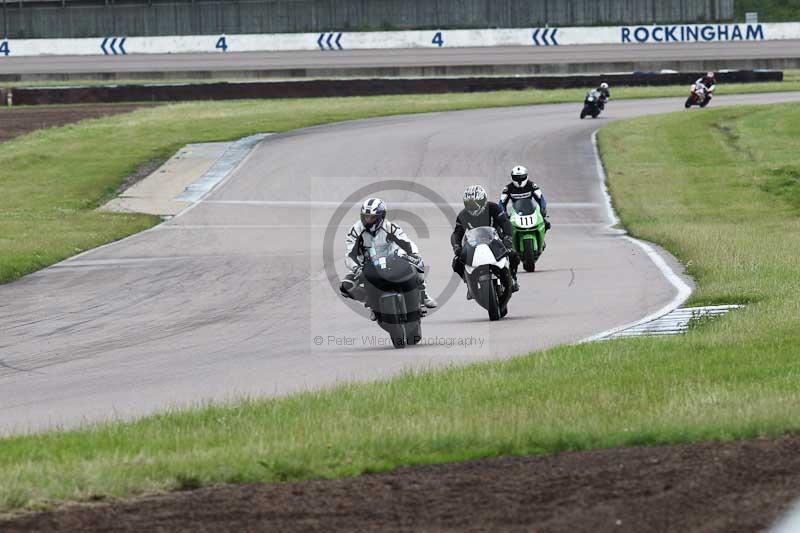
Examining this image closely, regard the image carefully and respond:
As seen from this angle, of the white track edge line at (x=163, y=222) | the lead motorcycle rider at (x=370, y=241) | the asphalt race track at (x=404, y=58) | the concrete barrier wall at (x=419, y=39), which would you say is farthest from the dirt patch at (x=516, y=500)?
the concrete barrier wall at (x=419, y=39)

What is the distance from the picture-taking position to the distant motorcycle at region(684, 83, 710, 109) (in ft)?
155

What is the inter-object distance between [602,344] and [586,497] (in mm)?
5754

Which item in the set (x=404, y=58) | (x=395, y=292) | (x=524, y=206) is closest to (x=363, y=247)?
(x=395, y=292)

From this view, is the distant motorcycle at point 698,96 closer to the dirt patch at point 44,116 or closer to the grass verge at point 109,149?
the grass verge at point 109,149

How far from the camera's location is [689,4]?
70750 millimetres

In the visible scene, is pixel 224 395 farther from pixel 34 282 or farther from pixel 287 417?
pixel 34 282

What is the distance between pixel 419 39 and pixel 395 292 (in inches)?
2196

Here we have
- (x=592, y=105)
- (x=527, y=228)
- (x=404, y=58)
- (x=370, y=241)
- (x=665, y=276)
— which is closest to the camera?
(x=370, y=241)

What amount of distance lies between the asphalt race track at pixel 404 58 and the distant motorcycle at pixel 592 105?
14.6 metres

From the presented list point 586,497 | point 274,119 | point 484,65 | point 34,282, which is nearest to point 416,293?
point 586,497

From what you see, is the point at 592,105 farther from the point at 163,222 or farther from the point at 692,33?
the point at 692,33

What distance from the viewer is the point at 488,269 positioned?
15055 mm

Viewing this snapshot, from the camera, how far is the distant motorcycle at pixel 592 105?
151 feet

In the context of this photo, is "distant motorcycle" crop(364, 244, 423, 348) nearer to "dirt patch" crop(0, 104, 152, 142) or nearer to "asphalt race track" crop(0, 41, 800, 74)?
"dirt patch" crop(0, 104, 152, 142)
